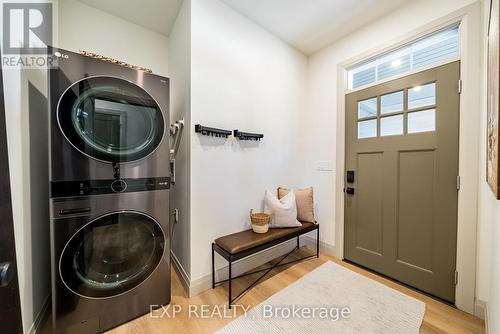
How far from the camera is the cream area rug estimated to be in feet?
4.58

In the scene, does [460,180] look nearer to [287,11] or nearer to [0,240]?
[287,11]

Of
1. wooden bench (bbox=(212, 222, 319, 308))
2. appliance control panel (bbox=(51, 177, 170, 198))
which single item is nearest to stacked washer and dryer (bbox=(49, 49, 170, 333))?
appliance control panel (bbox=(51, 177, 170, 198))

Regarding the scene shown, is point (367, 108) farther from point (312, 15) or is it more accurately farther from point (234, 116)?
point (234, 116)

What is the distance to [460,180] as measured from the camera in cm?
161

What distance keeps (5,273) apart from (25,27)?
151 centimetres

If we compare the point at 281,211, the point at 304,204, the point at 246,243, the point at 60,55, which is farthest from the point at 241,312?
the point at 60,55

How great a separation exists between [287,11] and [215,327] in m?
2.94

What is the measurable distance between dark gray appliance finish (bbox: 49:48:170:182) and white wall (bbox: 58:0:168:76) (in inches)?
45.8

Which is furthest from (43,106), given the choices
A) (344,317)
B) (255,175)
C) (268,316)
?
(344,317)

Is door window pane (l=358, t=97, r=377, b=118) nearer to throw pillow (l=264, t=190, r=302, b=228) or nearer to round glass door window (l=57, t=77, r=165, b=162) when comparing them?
throw pillow (l=264, t=190, r=302, b=228)

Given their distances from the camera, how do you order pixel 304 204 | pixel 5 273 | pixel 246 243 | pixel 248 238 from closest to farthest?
pixel 5 273
pixel 246 243
pixel 248 238
pixel 304 204

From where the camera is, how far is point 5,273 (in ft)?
2.01

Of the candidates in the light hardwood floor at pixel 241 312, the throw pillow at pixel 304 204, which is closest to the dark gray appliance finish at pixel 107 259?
the light hardwood floor at pixel 241 312

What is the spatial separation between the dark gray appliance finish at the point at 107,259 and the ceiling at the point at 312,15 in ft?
6.71
